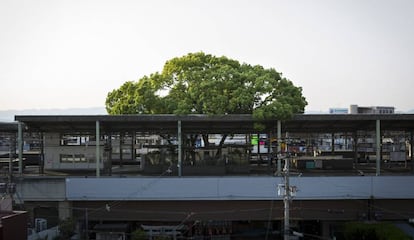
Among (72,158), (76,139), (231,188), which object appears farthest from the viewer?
(76,139)

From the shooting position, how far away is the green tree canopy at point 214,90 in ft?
90.8

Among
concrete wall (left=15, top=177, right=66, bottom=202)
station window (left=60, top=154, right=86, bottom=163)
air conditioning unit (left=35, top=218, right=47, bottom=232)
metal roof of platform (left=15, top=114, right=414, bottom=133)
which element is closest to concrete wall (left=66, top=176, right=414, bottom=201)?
concrete wall (left=15, top=177, right=66, bottom=202)

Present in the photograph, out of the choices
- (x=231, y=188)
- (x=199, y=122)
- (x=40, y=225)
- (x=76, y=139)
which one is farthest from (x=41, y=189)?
(x=76, y=139)

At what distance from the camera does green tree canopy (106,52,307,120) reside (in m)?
27.7

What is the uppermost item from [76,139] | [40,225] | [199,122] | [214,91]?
[214,91]

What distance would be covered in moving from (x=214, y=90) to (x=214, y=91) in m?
0.12

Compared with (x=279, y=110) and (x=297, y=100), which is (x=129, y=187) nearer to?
(x=279, y=110)

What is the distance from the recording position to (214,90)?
28328 millimetres

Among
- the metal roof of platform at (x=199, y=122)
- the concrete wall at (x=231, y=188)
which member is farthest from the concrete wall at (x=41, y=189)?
the metal roof of platform at (x=199, y=122)

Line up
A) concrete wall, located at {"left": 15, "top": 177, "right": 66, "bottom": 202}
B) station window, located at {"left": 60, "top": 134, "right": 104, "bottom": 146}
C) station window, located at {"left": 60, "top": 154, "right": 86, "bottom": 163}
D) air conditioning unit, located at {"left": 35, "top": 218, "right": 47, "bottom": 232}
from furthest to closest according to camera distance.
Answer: station window, located at {"left": 60, "top": 134, "right": 104, "bottom": 146}
station window, located at {"left": 60, "top": 154, "right": 86, "bottom": 163}
concrete wall, located at {"left": 15, "top": 177, "right": 66, "bottom": 202}
air conditioning unit, located at {"left": 35, "top": 218, "right": 47, "bottom": 232}

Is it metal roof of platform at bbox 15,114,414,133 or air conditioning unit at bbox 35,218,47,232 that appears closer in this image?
air conditioning unit at bbox 35,218,47,232

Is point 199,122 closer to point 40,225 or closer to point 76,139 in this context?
point 40,225

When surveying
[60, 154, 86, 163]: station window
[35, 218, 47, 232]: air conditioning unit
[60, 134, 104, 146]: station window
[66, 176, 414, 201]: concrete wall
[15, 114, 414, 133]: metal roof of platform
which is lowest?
[35, 218, 47, 232]: air conditioning unit

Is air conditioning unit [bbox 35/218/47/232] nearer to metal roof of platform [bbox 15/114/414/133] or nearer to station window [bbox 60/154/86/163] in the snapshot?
metal roof of platform [bbox 15/114/414/133]
